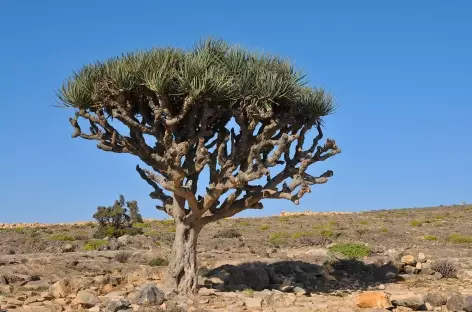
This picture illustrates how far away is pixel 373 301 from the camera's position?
38.0 ft

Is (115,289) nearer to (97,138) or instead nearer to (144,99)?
(97,138)

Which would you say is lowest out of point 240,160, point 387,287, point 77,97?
point 387,287

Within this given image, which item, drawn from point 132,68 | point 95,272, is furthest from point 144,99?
point 95,272

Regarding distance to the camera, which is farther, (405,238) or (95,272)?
(405,238)

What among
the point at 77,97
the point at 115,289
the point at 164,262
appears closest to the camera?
the point at 77,97

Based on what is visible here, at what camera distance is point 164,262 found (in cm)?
1753

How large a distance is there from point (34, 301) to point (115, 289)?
2.22 meters

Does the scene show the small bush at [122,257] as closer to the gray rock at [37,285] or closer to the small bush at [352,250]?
the gray rock at [37,285]

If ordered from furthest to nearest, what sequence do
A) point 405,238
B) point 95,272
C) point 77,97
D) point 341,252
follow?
point 405,238 → point 341,252 → point 95,272 → point 77,97

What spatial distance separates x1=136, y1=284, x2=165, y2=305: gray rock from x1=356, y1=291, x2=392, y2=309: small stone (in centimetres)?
421

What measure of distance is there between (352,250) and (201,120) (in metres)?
11.3

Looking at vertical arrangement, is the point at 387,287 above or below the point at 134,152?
below

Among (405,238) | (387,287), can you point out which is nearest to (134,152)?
(387,287)

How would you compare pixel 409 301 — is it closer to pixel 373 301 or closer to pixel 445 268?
pixel 373 301
